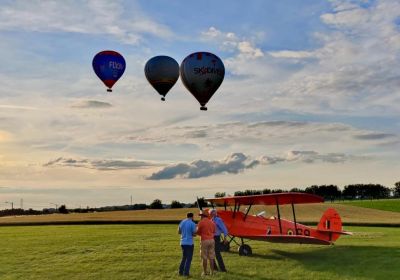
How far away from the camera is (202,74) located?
31.6 m

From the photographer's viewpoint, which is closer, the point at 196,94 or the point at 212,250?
the point at 212,250

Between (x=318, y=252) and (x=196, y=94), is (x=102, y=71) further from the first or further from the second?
(x=318, y=252)

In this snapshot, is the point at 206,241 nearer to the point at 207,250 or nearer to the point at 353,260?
the point at 207,250

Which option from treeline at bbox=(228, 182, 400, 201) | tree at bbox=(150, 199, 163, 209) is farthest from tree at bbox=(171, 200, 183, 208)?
treeline at bbox=(228, 182, 400, 201)

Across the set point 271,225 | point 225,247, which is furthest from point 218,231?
point 271,225

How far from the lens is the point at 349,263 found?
1825 cm

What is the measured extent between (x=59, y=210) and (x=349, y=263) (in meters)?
87.2

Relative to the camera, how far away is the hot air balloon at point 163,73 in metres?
34.1

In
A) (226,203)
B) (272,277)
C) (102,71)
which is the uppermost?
(102,71)

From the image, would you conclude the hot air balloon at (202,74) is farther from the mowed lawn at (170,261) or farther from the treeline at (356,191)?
the treeline at (356,191)

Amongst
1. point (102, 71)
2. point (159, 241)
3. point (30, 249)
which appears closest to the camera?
point (30, 249)

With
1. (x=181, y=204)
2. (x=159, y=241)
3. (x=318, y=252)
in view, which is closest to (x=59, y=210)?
(x=181, y=204)

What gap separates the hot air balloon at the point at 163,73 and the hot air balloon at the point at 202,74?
1.81m

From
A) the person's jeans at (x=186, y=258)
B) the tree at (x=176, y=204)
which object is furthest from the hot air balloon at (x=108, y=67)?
the tree at (x=176, y=204)
